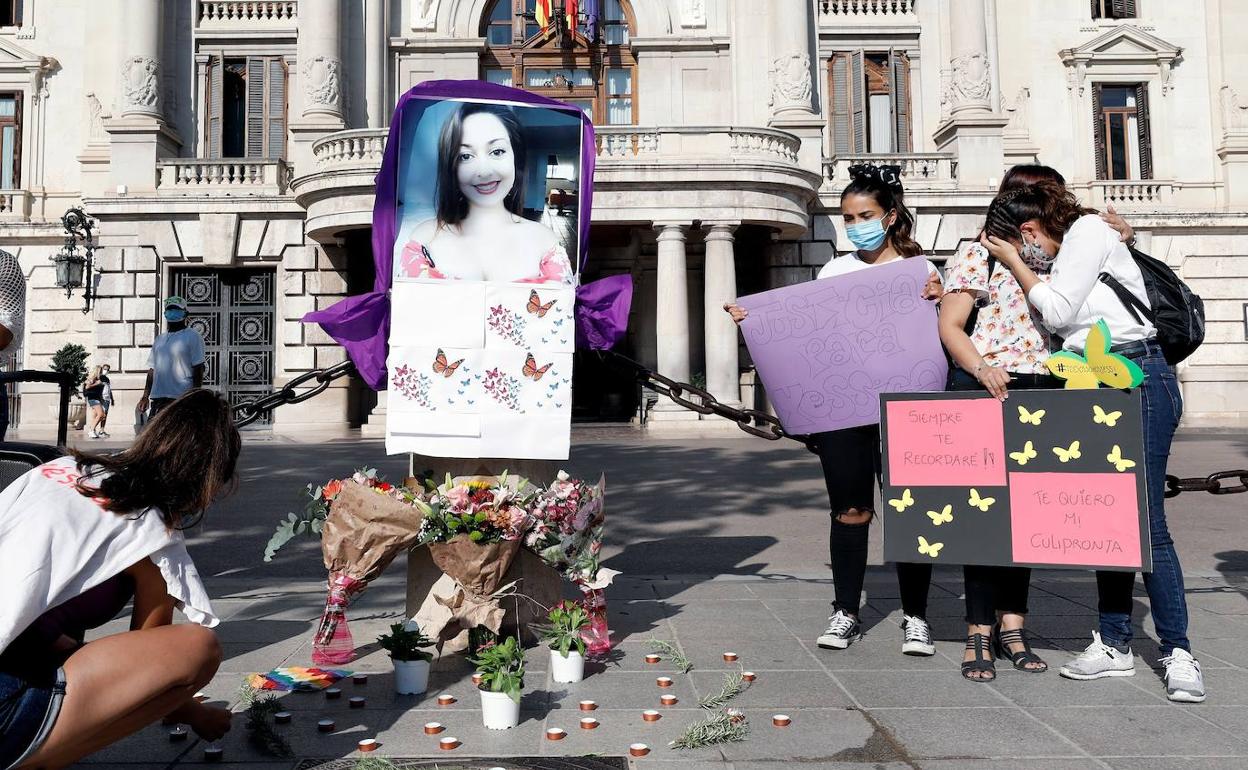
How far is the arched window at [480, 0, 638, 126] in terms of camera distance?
22.7 metres

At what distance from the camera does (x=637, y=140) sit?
19.4m

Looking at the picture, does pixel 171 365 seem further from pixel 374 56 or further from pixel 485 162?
pixel 374 56

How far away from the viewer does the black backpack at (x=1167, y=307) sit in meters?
3.85

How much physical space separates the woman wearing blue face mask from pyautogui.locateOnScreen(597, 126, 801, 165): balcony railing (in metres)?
14.9

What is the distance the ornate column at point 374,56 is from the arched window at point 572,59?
Result: 2.36 meters

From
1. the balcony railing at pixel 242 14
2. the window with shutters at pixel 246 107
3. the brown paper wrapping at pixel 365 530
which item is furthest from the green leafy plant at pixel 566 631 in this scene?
the balcony railing at pixel 242 14

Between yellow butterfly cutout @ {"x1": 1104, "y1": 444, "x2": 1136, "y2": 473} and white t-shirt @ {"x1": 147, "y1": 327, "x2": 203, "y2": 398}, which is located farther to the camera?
white t-shirt @ {"x1": 147, "y1": 327, "x2": 203, "y2": 398}

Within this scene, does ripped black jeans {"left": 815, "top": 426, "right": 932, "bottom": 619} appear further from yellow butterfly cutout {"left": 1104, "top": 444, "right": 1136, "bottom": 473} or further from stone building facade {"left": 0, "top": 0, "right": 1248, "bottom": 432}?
stone building facade {"left": 0, "top": 0, "right": 1248, "bottom": 432}

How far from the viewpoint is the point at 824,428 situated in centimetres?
458

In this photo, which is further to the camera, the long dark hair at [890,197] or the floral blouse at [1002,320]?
the long dark hair at [890,197]

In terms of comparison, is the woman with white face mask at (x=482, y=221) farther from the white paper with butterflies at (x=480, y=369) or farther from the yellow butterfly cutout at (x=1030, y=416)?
the yellow butterfly cutout at (x=1030, y=416)

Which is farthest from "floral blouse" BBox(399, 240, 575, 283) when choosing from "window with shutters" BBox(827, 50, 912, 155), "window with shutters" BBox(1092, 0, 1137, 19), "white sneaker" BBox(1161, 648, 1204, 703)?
"window with shutters" BBox(1092, 0, 1137, 19)

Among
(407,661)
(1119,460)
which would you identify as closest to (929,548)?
(1119,460)

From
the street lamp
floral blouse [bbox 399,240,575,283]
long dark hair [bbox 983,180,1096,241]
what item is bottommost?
floral blouse [bbox 399,240,575,283]
